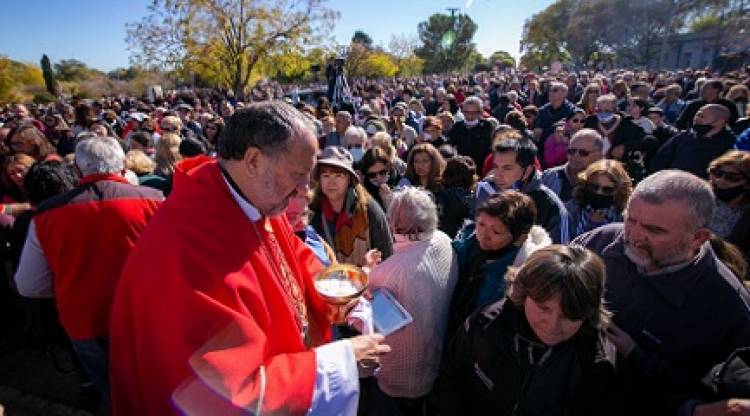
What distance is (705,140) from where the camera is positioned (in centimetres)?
517

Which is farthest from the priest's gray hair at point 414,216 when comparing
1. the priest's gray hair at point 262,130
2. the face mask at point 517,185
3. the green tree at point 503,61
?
the green tree at point 503,61

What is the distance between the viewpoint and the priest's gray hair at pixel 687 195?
2037mm

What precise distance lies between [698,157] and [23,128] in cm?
775

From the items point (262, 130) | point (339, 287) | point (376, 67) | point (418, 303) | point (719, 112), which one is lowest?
point (418, 303)

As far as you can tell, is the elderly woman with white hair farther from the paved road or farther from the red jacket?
the paved road

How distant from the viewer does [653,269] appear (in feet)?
6.89

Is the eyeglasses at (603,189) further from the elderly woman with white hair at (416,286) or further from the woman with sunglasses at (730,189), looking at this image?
the elderly woman with white hair at (416,286)

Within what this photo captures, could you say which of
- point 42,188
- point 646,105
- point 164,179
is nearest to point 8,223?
point 42,188

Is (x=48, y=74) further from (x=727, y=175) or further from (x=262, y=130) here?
(x=727, y=175)

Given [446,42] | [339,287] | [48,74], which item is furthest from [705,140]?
[446,42]

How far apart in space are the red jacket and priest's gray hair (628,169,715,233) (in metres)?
3.02

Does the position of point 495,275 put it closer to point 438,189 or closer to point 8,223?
point 438,189

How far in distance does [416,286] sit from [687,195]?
141 centimetres

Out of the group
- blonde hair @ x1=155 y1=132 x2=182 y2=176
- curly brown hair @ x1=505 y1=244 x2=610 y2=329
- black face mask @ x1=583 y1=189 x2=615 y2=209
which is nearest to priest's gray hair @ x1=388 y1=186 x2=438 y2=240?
curly brown hair @ x1=505 y1=244 x2=610 y2=329
